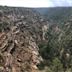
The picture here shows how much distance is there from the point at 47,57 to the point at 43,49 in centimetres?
458

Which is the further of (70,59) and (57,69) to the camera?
(70,59)

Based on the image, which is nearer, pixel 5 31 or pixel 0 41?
pixel 0 41

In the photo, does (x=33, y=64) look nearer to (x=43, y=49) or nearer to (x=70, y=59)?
(x=70, y=59)

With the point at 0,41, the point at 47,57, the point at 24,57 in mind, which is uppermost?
the point at 0,41

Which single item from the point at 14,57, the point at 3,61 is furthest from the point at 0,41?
the point at 3,61

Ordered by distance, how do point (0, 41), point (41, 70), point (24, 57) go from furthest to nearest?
point (41, 70) < point (24, 57) < point (0, 41)

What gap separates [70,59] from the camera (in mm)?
86375

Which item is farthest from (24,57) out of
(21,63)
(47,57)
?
(47,57)

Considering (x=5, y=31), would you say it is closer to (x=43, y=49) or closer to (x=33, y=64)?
(x=33, y=64)

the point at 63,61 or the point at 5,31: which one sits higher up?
the point at 5,31

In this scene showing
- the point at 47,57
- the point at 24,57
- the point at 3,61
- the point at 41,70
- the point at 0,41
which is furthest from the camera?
the point at 47,57

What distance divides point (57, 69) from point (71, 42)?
29.4 metres

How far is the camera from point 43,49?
102000 mm

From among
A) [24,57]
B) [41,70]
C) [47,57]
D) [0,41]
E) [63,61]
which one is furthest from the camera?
[47,57]
